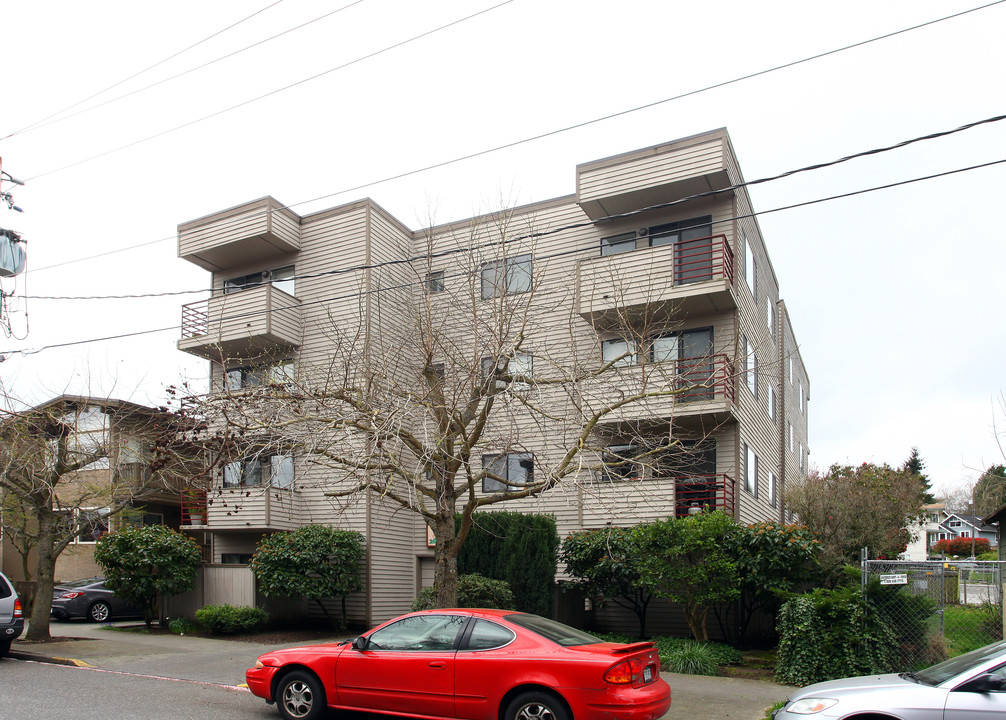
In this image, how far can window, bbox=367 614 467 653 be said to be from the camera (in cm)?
861

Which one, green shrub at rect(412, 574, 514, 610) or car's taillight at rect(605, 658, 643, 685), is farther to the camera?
green shrub at rect(412, 574, 514, 610)

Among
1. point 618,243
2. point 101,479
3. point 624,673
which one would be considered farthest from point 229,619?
point 624,673

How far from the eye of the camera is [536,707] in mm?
7875

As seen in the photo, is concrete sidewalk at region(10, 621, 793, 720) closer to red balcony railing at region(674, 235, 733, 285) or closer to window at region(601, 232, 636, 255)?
red balcony railing at region(674, 235, 733, 285)

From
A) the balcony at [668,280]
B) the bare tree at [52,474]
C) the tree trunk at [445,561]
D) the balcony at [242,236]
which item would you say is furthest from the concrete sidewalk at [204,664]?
the balcony at [242,236]

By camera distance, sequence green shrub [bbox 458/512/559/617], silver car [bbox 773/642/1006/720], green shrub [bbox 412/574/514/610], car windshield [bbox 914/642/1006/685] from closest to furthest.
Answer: silver car [bbox 773/642/1006/720]
car windshield [bbox 914/642/1006/685]
green shrub [bbox 412/574/514/610]
green shrub [bbox 458/512/559/617]

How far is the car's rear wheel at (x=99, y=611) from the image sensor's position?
73.3ft

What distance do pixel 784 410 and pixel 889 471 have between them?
470cm

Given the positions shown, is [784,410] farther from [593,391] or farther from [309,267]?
[309,267]

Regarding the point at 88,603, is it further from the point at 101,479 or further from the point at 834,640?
the point at 834,640

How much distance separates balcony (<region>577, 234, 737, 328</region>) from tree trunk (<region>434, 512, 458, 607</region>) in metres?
6.85

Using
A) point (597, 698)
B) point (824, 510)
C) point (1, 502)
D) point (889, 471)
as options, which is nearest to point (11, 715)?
point (597, 698)

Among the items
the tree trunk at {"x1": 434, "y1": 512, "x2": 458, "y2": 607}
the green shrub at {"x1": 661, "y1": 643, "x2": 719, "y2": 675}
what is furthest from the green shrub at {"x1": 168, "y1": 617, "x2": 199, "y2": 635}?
the green shrub at {"x1": 661, "y1": 643, "x2": 719, "y2": 675}

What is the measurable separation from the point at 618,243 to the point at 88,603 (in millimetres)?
17155
